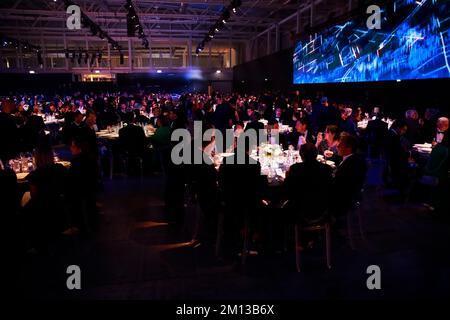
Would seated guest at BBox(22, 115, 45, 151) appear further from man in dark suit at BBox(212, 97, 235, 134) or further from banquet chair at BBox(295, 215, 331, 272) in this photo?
banquet chair at BBox(295, 215, 331, 272)

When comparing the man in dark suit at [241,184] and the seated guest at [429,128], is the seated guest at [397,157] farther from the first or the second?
the man in dark suit at [241,184]

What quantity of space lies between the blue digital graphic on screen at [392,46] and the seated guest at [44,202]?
6.53 meters

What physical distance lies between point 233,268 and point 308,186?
116 cm

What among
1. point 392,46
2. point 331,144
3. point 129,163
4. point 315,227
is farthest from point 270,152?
point 392,46

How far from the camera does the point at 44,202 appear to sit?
3.75 meters

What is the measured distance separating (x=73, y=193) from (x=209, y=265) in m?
2.01

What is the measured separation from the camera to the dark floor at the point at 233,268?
323 cm

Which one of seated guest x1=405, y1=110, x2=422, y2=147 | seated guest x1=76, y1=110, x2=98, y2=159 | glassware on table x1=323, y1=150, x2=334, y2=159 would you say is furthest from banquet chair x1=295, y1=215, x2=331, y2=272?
seated guest x1=405, y1=110, x2=422, y2=147

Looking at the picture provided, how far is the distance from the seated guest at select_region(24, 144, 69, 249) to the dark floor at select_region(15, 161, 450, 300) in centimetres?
27

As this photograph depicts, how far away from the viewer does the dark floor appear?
3234 mm

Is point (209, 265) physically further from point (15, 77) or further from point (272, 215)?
point (15, 77)

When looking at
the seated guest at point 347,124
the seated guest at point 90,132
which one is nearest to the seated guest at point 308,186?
the seated guest at point 90,132

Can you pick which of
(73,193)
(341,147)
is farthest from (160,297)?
(341,147)

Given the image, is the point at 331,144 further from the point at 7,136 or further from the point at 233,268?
the point at 7,136
